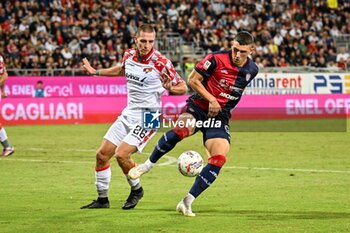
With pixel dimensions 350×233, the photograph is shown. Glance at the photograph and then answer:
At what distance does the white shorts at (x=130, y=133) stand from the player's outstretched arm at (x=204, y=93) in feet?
3.58

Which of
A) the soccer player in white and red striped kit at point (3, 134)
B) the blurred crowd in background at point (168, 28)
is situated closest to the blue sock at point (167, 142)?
the soccer player in white and red striped kit at point (3, 134)

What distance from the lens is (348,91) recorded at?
115 feet

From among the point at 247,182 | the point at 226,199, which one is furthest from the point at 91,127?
the point at 226,199

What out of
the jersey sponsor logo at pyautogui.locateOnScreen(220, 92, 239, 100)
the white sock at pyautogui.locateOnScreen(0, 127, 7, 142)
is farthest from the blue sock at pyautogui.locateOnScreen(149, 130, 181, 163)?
the white sock at pyautogui.locateOnScreen(0, 127, 7, 142)

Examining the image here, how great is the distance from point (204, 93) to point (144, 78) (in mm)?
1187

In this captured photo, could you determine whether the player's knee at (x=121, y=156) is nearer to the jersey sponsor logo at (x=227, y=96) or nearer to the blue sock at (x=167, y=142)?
the blue sock at (x=167, y=142)

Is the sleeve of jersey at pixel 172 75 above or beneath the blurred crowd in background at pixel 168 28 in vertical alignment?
above

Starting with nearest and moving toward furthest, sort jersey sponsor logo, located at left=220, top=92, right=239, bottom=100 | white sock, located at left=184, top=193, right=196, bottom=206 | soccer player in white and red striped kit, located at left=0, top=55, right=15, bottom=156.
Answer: white sock, located at left=184, top=193, right=196, bottom=206 → jersey sponsor logo, located at left=220, top=92, right=239, bottom=100 → soccer player in white and red striped kit, located at left=0, top=55, right=15, bottom=156

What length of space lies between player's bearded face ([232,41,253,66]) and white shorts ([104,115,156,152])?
1633 mm

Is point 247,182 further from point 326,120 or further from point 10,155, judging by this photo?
point 326,120

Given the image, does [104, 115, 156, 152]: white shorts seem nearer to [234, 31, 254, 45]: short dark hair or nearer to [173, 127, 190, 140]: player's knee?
[173, 127, 190, 140]: player's knee

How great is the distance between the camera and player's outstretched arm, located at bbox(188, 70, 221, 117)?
1123cm

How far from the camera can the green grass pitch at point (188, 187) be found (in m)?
10.5

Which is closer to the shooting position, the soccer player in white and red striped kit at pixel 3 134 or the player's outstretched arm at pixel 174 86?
the player's outstretched arm at pixel 174 86
